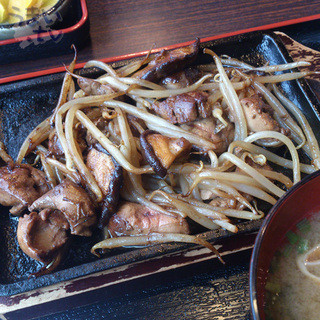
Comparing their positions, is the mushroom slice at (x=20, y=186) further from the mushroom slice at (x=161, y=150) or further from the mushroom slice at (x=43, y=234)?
the mushroom slice at (x=161, y=150)

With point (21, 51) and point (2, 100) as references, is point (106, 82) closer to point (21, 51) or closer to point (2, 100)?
point (2, 100)

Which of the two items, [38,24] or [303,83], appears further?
[38,24]

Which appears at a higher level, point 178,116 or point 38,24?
point 38,24

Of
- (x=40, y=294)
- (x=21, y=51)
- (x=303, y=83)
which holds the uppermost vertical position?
(x=21, y=51)

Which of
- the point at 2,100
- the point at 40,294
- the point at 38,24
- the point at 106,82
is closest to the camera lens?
the point at 40,294

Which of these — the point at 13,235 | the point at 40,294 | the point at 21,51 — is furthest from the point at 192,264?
the point at 21,51

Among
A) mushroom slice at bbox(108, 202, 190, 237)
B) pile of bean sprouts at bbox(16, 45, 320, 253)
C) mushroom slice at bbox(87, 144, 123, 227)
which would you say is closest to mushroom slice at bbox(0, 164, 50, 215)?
pile of bean sprouts at bbox(16, 45, 320, 253)

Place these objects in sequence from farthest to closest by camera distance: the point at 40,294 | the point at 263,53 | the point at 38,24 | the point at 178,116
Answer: the point at 38,24 → the point at 263,53 → the point at 178,116 → the point at 40,294
